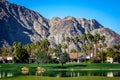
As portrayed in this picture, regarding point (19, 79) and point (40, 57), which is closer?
point (19, 79)

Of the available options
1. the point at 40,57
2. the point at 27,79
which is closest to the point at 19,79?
the point at 27,79

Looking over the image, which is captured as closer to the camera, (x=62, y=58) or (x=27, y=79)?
(x=27, y=79)

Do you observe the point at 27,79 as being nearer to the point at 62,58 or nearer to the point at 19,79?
the point at 19,79

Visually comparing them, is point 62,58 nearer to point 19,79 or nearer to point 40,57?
point 40,57

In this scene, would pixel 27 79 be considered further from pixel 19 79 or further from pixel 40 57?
pixel 40 57

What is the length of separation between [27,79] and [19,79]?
1.83 metres

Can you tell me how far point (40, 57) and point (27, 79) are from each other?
99.8 metres

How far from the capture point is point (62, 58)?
16675 cm

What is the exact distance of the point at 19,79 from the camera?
197 ft

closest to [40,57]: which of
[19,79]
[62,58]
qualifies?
Answer: [62,58]

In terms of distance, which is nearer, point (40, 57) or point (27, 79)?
point (27, 79)

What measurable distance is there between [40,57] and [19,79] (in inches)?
3893

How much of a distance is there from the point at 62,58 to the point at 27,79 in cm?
10790

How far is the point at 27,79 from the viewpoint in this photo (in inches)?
2328
